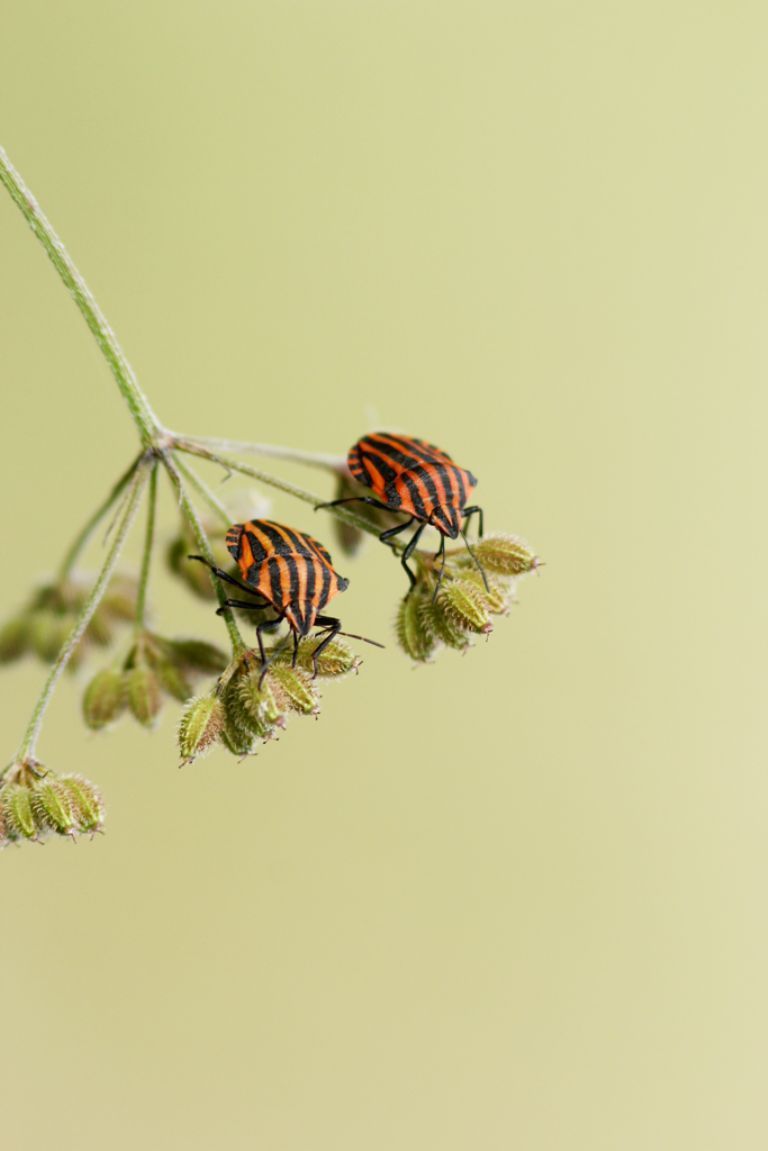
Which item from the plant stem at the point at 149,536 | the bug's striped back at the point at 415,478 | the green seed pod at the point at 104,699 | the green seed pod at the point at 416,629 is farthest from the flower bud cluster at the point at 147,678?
the bug's striped back at the point at 415,478

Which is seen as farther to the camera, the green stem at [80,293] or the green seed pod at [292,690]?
the green seed pod at [292,690]

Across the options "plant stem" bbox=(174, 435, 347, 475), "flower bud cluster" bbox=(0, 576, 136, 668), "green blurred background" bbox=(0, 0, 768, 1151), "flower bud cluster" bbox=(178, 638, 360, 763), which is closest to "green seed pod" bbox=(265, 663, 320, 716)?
"flower bud cluster" bbox=(178, 638, 360, 763)

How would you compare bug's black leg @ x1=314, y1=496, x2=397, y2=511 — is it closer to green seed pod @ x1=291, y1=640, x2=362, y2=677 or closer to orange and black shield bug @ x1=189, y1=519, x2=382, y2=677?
orange and black shield bug @ x1=189, y1=519, x2=382, y2=677

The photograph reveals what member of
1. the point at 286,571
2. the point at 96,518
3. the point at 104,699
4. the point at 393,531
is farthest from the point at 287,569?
the point at 104,699

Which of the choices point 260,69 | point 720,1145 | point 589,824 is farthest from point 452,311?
point 720,1145

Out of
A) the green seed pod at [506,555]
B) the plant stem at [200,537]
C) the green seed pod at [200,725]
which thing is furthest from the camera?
the green seed pod at [506,555]

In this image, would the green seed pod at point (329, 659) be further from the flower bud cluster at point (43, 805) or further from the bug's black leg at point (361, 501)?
the flower bud cluster at point (43, 805)

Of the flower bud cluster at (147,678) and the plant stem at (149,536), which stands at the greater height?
the plant stem at (149,536)
